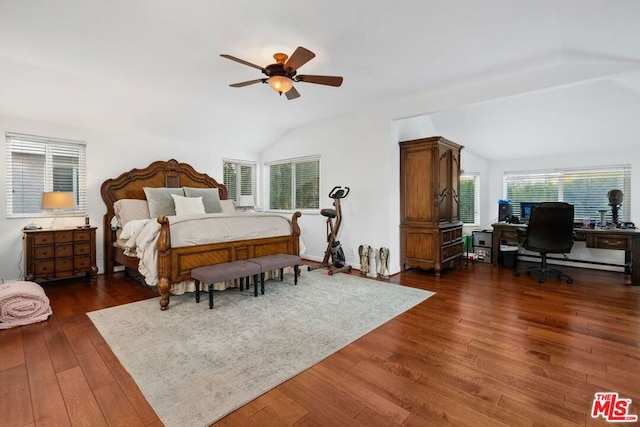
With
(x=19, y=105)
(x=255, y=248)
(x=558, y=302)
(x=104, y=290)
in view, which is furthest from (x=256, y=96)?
(x=558, y=302)

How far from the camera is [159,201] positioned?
4863 mm

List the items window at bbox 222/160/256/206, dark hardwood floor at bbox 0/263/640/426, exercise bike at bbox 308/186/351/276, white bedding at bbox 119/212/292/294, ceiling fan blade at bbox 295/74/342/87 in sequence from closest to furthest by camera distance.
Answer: dark hardwood floor at bbox 0/263/640/426, ceiling fan blade at bbox 295/74/342/87, white bedding at bbox 119/212/292/294, exercise bike at bbox 308/186/351/276, window at bbox 222/160/256/206

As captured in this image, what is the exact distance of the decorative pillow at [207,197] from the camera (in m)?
5.30

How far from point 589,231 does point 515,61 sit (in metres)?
2.84

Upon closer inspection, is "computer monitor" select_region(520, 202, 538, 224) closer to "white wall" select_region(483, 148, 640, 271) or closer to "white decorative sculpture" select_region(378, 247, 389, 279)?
"white wall" select_region(483, 148, 640, 271)

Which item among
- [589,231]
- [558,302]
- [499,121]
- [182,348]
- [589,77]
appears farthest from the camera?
[499,121]

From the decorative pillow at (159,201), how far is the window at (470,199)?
574 cm

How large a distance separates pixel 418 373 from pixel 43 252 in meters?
4.66

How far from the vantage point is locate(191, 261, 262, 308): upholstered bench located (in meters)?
3.18

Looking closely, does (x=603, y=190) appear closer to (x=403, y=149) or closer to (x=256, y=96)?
(x=403, y=149)

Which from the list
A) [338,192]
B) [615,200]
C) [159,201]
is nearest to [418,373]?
[338,192]

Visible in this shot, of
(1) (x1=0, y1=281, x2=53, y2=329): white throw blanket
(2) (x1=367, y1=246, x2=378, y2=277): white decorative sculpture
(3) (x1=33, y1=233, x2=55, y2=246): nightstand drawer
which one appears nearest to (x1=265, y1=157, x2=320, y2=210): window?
(2) (x1=367, y1=246, x2=378, y2=277): white decorative sculpture

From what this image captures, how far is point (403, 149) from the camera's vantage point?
487 centimetres

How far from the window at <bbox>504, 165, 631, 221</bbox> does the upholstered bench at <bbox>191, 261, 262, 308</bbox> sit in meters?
5.40
